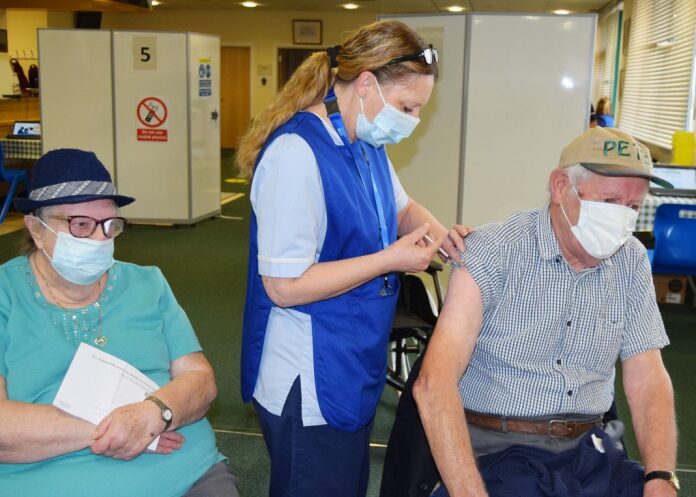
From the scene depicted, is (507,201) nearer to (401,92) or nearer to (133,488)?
(401,92)

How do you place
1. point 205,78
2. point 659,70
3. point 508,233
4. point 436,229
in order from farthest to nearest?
point 659,70, point 205,78, point 436,229, point 508,233

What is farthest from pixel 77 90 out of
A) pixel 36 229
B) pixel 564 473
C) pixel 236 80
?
pixel 236 80

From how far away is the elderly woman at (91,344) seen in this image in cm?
159

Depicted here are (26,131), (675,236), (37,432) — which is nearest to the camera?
(37,432)

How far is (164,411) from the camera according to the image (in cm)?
168

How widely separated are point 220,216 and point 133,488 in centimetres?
696

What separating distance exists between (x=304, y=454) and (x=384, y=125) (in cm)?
72

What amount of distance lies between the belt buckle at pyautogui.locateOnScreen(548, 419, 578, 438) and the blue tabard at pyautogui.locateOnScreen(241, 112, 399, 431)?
1.29ft

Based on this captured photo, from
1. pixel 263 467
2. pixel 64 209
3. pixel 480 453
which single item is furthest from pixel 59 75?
pixel 480 453

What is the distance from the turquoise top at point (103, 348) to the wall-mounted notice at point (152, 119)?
5.87m

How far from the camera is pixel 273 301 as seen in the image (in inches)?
64.3

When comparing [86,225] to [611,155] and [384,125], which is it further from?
[611,155]

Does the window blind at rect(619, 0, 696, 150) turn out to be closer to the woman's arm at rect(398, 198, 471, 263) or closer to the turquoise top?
the woman's arm at rect(398, 198, 471, 263)

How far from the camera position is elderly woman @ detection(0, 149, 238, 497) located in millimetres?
1591
